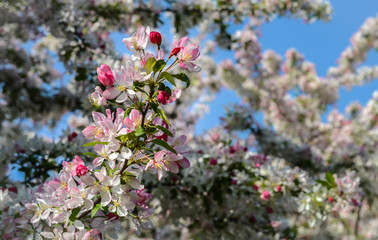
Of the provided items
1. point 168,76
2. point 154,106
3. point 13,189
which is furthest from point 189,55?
point 13,189

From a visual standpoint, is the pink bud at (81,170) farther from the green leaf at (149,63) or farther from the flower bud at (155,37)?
the flower bud at (155,37)

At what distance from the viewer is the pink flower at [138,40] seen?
1.16 meters

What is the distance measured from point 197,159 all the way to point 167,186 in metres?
0.35

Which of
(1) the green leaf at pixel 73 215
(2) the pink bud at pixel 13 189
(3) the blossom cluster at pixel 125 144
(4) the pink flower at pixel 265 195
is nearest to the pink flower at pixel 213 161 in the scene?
(4) the pink flower at pixel 265 195

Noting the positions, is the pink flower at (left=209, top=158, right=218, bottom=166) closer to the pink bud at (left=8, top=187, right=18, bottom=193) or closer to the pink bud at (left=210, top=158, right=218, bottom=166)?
the pink bud at (left=210, top=158, right=218, bottom=166)

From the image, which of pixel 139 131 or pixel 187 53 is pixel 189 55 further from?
pixel 139 131

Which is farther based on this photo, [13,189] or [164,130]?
[13,189]

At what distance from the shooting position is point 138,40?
1163 millimetres

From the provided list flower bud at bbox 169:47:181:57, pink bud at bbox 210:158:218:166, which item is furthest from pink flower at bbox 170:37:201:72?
pink bud at bbox 210:158:218:166

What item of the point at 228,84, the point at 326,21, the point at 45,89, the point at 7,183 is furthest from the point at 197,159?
the point at 228,84

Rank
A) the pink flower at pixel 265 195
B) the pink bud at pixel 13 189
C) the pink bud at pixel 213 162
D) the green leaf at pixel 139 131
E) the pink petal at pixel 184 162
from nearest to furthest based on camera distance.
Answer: the green leaf at pixel 139 131, the pink petal at pixel 184 162, the pink bud at pixel 13 189, the pink flower at pixel 265 195, the pink bud at pixel 213 162

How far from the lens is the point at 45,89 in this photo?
4562 mm

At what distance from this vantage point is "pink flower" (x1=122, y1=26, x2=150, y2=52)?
3.81ft

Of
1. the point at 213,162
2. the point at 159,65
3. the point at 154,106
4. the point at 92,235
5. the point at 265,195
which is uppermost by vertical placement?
the point at 213,162
